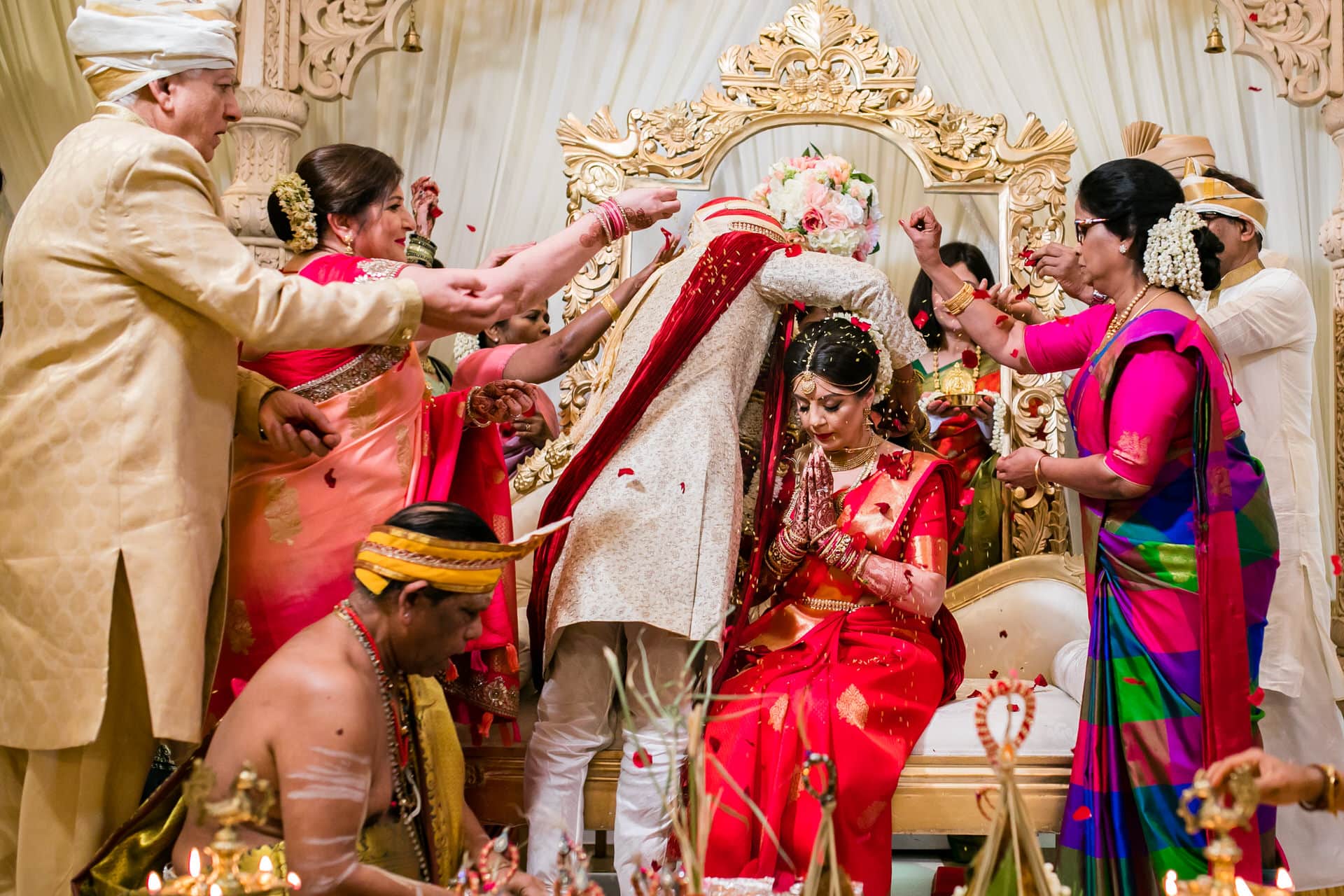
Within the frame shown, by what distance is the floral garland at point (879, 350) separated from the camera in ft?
10.5

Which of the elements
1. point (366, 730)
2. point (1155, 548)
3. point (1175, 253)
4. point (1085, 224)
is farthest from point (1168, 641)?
point (366, 730)

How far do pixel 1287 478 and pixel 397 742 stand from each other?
2561 mm

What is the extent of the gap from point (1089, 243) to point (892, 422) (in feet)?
2.67

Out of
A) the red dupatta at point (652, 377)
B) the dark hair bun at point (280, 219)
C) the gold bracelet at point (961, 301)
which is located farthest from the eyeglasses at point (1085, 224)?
the dark hair bun at point (280, 219)

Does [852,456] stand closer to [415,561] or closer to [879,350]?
[879,350]

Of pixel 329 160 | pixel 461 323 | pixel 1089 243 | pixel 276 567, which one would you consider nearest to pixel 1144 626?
pixel 1089 243

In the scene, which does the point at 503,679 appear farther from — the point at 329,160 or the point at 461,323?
the point at 329,160

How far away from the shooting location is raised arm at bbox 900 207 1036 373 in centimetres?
340

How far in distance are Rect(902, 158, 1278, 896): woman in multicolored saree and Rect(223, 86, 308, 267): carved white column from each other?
2281 millimetres

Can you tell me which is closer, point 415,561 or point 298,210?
point 415,561

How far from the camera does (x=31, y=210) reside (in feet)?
7.56

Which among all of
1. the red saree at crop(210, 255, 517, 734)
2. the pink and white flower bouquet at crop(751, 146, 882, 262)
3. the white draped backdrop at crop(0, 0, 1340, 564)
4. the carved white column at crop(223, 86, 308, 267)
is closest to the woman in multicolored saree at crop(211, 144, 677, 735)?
the red saree at crop(210, 255, 517, 734)

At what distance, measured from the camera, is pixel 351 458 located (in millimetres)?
2688

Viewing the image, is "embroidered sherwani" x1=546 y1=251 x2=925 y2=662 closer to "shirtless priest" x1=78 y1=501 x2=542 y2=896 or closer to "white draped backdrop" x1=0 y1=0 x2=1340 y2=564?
"shirtless priest" x1=78 y1=501 x2=542 y2=896
